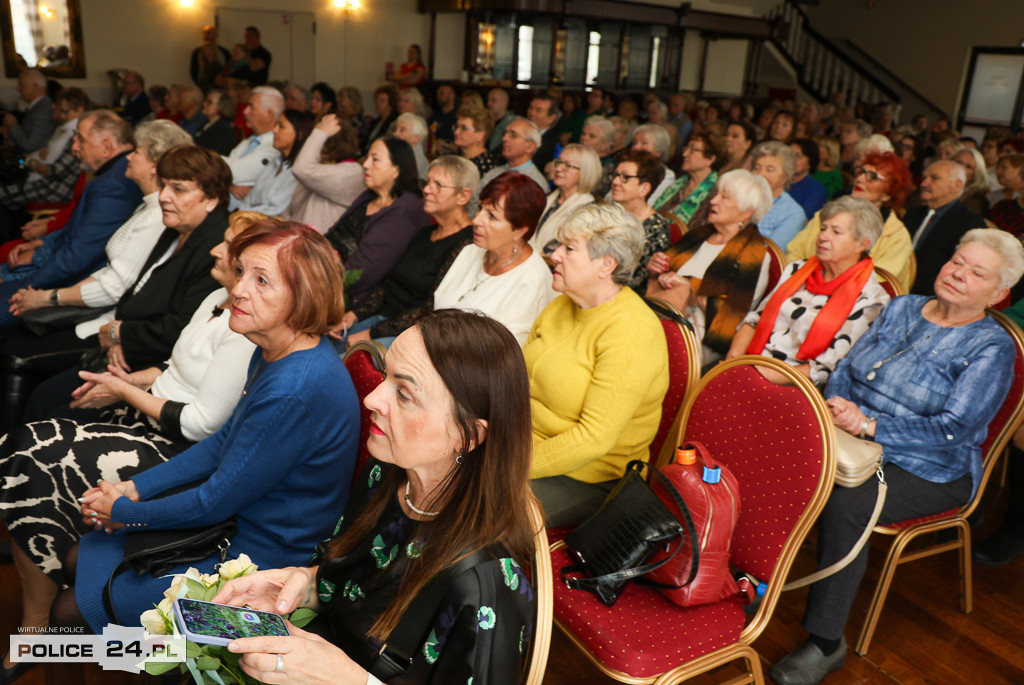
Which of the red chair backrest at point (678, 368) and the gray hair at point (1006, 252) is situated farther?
the gray hair at point (1006, 252)

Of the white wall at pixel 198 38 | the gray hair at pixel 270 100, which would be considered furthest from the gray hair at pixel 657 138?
the white wall at pixel 198 38

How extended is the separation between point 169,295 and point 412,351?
6.09ft

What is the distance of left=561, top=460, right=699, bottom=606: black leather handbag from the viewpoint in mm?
1643

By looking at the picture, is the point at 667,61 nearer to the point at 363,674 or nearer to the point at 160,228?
the point at 160,228

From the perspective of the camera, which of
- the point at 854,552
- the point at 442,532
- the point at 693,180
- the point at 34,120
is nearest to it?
the point at 442,532

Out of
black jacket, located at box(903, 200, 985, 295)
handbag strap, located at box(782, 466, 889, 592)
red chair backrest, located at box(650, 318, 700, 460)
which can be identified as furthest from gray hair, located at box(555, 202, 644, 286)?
black jacket, located at box(903, 200, 985, 295)

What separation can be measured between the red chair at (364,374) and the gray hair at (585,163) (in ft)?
8.15

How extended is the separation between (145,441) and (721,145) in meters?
4.63

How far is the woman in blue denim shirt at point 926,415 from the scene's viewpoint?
2.09m

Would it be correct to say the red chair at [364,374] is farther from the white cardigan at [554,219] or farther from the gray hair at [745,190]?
the gray hair at [745,190]

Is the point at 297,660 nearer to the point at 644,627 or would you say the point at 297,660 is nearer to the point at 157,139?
the point at 644,627

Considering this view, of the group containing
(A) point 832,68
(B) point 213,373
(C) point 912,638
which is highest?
(A) point 832,68

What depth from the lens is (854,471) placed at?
1.88 metres

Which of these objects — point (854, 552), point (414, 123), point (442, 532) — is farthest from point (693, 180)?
point (442, 532)
